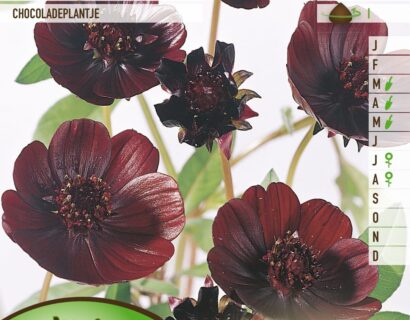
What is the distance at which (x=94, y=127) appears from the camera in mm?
688

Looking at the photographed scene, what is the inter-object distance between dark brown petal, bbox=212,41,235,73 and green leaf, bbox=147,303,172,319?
0.19 meters

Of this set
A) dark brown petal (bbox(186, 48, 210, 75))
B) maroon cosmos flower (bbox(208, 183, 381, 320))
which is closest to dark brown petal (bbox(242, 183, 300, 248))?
maroon cosmos flower (bbox(208, 183, 381, 320))

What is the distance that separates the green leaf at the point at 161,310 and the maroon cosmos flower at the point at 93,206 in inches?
1.2

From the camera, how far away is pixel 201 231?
70 cm

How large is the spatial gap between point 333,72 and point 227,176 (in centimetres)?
11

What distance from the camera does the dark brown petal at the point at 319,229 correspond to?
2.27 feet

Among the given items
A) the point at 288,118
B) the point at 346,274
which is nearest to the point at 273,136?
the point at 288,118

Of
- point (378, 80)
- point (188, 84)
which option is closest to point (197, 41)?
point (188, 84)

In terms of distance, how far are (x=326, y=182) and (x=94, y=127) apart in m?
0.18

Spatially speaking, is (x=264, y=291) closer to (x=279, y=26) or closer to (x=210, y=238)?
(x=210, y=238)

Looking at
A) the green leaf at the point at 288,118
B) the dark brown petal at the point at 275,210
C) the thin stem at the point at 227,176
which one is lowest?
the dark brown petal at the point at 275,210

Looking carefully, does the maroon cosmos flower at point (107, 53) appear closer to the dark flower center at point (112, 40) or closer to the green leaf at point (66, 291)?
the dark flower center at point (112, 40)

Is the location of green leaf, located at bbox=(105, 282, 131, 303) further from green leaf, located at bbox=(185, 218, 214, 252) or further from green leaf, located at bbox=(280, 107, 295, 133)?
green leaf, located at bbox=(280, 107, 295, 133)

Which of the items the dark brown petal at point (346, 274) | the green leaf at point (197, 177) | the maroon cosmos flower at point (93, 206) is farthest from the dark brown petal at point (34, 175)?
the dark brown petal at point (346, 274)
